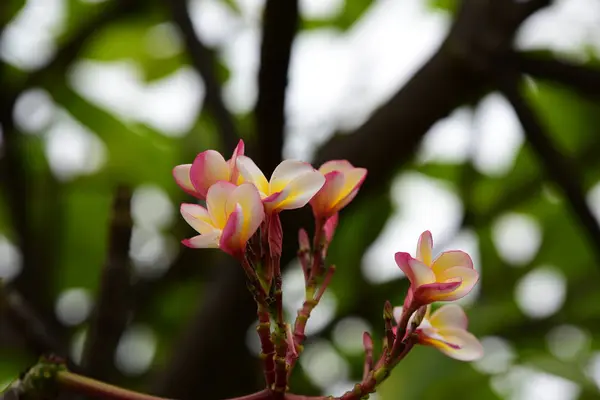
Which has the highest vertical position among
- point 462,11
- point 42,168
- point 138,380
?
point 462,11

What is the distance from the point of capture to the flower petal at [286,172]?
12.4 inches

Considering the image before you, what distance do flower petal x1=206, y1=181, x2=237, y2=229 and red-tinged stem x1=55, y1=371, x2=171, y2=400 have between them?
8 centimetres

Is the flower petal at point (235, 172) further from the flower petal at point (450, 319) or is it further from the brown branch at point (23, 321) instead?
the brown branch at point (23, 321)

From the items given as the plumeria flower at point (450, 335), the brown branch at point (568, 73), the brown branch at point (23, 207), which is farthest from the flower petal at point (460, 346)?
the brown branch at point (23, 207)

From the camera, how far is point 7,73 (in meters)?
0.96

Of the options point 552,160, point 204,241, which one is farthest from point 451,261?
point 552,160

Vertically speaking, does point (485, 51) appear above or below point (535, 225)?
above

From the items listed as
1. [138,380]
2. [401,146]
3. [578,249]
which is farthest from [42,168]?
[578,249]

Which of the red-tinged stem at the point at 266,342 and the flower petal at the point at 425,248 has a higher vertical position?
the flower petal at the point at 425,248

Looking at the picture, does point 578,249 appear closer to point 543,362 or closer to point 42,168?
point 543,362

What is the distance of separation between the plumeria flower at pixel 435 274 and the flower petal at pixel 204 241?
0.25 feet

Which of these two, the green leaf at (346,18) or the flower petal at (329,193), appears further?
the green leaf at (346,18)

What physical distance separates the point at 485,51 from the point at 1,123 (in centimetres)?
56

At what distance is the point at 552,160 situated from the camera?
622 mm
